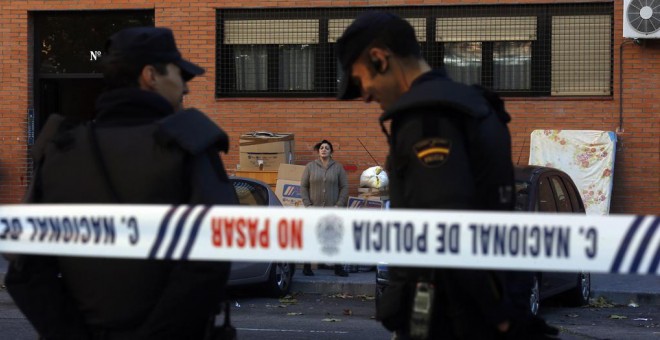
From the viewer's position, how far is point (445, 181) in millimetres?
2840

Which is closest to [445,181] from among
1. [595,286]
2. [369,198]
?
[595,286]

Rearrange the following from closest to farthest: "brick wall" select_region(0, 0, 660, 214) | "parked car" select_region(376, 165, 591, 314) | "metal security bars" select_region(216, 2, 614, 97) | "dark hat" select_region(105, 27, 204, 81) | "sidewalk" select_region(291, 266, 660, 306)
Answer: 1. "dark hat" select_region(105, 27, 204, 81)
2. "parked car" select_region(376, 165, 591, 314)
3. "sidewalk" select_region(291, 266, 660, 306)
4. "brick wall" select_region(0, 0, 660, 214)
5. "metal security bars" select_region(216, 2, 614, 97)

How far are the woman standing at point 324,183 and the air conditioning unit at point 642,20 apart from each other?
184 inches

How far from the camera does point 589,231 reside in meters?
2.69

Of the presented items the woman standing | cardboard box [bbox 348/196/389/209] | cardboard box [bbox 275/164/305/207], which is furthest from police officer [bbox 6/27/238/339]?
cardboard box [bbox 275/164/305/207]

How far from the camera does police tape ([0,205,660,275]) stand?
106 inches

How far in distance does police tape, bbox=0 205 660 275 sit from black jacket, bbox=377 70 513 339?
115 millimetres

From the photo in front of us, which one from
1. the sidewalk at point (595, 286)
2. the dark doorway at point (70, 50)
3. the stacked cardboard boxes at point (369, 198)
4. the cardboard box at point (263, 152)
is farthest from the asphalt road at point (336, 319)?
the dark doorway at point (70, 50)

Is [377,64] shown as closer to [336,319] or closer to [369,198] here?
[336,319]

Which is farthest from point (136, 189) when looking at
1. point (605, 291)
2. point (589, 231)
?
point (605, 291)

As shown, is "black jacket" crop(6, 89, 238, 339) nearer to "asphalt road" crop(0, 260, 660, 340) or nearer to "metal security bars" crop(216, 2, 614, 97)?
"asphalt road" crop(0, 260, 660, 340)

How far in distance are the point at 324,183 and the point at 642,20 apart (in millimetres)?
5225

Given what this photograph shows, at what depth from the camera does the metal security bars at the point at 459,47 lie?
1653cm

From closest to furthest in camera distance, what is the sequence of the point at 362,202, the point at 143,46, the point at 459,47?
the point at 143,46 → the point at 362,202 → the point at 459,47
